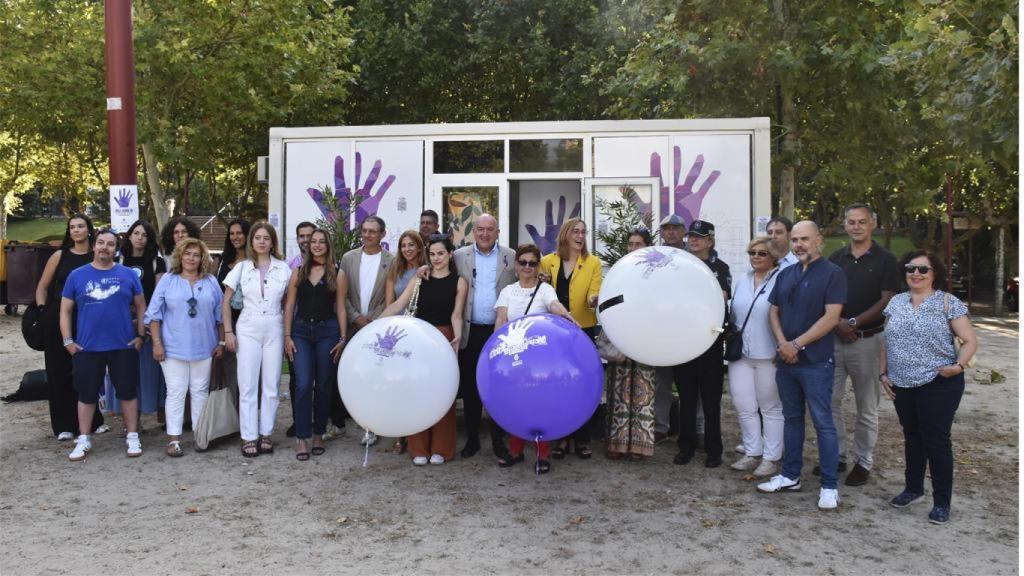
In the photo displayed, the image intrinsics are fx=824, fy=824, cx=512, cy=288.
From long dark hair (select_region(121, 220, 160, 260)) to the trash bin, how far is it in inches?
397

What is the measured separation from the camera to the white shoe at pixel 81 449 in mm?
5766

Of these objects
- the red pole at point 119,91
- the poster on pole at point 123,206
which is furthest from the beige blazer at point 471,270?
the red pole at point 119,91

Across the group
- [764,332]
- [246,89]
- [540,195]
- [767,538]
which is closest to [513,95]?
[246,89]

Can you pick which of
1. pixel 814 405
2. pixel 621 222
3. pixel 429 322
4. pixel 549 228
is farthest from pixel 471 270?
pixel 549 228

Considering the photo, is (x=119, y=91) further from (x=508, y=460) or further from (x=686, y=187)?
(x=686, y=187)

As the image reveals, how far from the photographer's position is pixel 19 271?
15.5 m

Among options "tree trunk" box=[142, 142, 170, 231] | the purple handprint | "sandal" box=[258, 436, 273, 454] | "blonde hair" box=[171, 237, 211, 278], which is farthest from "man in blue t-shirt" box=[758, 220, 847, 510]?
"tree trunk" box=[142, 142, 170, 231]

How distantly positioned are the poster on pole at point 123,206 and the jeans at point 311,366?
7.13 feet

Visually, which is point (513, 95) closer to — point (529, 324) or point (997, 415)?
point (997, 415)

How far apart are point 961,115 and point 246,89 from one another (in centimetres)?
1260

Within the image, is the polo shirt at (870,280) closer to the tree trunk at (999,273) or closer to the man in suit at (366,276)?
the man in suit at (366,276)

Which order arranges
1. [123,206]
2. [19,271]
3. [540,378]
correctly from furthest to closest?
[19,271] < [123,206] < [540,378]

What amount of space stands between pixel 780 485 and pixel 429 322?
8.01 feet

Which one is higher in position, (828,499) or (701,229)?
(701,229)
